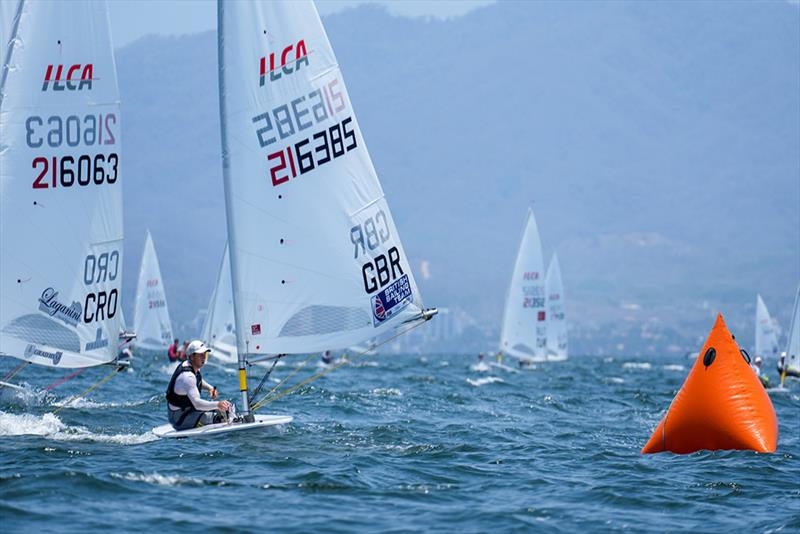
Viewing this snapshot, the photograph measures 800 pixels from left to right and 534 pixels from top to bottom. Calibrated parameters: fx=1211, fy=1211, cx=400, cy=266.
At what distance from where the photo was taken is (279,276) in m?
18.1

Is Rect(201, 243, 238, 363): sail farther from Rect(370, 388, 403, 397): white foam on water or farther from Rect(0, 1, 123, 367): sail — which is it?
Rect(0, 1, 123, 367): sail

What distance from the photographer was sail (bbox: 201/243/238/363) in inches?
1756

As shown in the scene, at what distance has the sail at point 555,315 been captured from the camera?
7012 cm

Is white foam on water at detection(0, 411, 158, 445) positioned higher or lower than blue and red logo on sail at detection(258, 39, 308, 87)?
lower

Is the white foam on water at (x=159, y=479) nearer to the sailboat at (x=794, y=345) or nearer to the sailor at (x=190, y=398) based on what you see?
the sailor at (x=190, y=398)

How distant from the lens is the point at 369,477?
15023 millimetres

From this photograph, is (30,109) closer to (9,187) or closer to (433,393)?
(9,187)

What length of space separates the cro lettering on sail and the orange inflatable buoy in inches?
176

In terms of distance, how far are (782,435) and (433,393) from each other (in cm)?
1245

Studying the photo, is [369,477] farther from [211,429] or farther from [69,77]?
[69,77]

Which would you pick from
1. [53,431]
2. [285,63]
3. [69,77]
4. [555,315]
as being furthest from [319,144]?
[555,315]

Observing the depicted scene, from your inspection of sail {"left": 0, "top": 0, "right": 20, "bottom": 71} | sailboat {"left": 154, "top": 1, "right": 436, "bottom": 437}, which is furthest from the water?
sail {"left": 0, "top": 0, "right": 20, "bottom": 71}

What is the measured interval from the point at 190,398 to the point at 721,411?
7.79 metres

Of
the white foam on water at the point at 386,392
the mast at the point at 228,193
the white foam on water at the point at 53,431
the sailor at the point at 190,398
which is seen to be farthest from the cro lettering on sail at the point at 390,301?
the white foam on water at the point at 386,392
